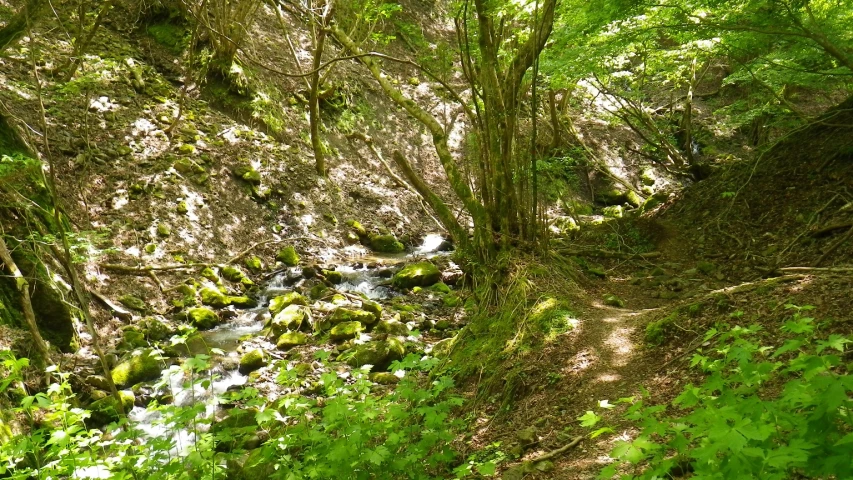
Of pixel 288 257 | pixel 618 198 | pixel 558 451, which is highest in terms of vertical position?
pixel 618 198

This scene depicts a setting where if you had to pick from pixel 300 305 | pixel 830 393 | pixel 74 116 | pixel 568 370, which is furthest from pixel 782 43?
pixel 74 116

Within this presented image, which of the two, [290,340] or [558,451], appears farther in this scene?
[290,340]

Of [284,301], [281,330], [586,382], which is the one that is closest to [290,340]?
[281,330]

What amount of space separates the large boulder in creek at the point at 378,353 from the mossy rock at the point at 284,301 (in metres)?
1.82

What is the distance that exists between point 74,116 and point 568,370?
Result: 9364 mm

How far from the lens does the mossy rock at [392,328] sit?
6.84m

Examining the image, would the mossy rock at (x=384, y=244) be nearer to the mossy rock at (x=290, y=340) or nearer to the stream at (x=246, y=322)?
the stream at (x=246, y=322)

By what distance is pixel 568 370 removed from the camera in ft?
13.3

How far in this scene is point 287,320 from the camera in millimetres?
6980

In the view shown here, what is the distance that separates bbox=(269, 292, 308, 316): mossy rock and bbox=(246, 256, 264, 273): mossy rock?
129 centimetres

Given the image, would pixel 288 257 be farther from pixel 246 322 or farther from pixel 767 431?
pixel 767 431

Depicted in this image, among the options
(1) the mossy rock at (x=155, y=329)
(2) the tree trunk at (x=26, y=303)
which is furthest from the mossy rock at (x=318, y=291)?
(2) the tree trunk at (x=26, y=303)

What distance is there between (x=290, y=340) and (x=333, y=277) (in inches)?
91.7

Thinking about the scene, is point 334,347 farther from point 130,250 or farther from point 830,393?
point 830,393
